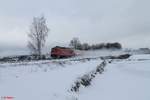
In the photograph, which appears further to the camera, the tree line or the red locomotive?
the tree line

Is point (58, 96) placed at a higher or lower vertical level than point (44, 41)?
lower

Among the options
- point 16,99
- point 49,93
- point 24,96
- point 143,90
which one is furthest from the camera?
point 143,90

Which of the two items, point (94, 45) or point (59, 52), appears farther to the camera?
point (94, 45)

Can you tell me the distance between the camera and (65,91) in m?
10.3

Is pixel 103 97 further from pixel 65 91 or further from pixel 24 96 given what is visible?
pixel 24 96

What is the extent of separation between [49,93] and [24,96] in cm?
112

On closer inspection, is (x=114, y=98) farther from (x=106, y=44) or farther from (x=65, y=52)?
(x=106, y=44)

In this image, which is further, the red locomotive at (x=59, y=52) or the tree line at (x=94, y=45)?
the tree line at (x=94, y=45)

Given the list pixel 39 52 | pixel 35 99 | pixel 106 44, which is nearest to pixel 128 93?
pixel 35 99

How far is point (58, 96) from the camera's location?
919 cm

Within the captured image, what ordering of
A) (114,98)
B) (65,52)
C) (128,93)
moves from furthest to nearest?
(65,52) → (128,93) → (114,98)

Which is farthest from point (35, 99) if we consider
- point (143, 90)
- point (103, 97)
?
point (143, 90)

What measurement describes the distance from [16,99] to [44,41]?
182 ft

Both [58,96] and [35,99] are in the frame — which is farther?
[58,96]
